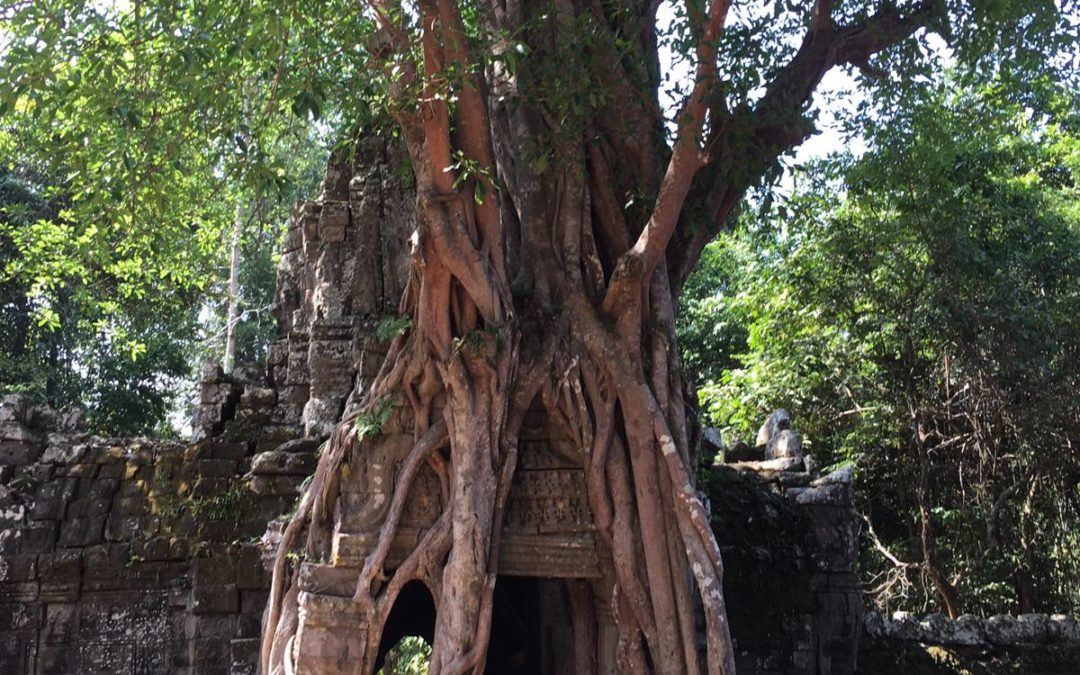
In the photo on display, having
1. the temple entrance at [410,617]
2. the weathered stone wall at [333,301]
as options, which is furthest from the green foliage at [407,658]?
the weathered stone wall at [333,301]

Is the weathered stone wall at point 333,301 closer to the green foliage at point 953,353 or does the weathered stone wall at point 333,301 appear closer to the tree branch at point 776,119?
the tree branch at point 776,119

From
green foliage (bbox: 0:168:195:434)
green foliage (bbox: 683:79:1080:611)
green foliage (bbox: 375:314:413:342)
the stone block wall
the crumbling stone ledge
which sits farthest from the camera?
green foliage (bbox: 0:168:195:434)

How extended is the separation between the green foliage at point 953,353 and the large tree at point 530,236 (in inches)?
133

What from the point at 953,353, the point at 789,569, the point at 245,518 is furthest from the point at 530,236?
the point at 953,353

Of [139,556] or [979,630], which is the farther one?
[979,630]

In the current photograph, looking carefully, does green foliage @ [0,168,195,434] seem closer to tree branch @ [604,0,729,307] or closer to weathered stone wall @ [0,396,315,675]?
weathered stone wall @ [0,396,315,675]

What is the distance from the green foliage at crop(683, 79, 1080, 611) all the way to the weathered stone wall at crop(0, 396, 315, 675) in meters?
5.43

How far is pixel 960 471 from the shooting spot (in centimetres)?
1052

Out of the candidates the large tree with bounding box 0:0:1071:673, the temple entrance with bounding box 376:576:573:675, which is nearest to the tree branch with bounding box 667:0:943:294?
the large tree with bounding box 0:0:1071:673

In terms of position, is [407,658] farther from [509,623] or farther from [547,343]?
[547,343]

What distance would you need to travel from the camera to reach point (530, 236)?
19.6 feet

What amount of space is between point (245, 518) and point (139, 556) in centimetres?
77

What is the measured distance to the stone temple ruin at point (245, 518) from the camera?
6668 mm

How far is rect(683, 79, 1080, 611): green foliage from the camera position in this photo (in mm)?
9734
